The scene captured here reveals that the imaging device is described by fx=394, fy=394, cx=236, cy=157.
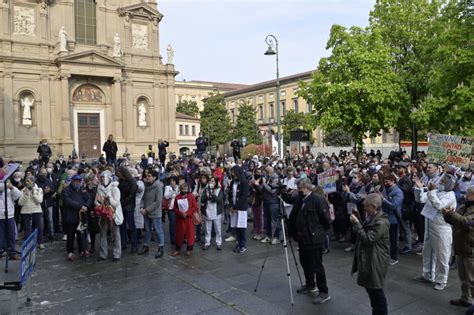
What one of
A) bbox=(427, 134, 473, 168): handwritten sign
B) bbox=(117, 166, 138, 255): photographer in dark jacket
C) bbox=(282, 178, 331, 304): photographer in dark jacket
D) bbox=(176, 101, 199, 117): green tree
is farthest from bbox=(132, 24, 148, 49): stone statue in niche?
bbox=(176, 101, 199, 117): green tree

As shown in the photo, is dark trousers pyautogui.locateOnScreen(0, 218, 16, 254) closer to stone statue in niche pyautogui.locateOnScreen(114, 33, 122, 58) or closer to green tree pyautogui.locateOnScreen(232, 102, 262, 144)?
stone statue in niche pyautogui.locateOnScreen(114, 33, 122, 58)

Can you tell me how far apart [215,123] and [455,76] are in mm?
50181

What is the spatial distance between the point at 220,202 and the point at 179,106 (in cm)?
8420

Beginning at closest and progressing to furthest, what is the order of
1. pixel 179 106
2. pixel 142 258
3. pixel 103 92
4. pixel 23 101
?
pixel 142 258
pixel 23 101
pixel 103 92
pixel 179 106

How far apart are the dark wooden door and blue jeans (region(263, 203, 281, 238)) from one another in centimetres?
2799

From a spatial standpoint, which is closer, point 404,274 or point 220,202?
point 404,274

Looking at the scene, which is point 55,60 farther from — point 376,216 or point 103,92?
point 376,216

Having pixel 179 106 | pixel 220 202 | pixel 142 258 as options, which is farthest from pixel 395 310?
pixel 179 106

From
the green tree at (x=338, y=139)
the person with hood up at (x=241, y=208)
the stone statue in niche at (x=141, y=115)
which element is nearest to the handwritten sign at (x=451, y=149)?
the person with hood up at (x=241, y=208)

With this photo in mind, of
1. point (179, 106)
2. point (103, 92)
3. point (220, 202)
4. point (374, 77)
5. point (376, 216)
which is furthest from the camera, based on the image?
point (179, 106)

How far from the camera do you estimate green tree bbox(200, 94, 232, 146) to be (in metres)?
68.4

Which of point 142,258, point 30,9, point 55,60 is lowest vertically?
point 142,258

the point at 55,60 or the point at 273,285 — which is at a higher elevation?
the point at 55,60

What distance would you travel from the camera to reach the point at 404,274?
25.5 ft
